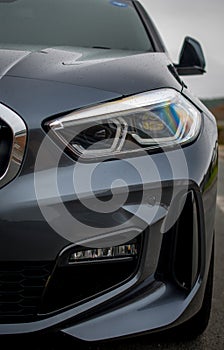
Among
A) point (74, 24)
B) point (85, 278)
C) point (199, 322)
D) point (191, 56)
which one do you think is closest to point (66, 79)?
point (85, 278)

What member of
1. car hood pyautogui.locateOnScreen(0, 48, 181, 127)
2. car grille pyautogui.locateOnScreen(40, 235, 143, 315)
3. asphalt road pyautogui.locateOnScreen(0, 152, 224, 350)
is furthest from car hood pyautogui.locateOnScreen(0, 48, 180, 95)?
asphalt road pyautogui.locateOnScreen(0, 152, 224, 350)

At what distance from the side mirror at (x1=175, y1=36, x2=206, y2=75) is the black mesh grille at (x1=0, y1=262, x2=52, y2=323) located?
1801mm

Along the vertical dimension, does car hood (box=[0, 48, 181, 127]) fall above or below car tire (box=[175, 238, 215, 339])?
above

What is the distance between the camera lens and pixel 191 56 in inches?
128

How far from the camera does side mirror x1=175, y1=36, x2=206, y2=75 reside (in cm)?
323

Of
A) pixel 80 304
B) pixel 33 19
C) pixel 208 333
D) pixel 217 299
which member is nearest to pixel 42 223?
pixel 80 304

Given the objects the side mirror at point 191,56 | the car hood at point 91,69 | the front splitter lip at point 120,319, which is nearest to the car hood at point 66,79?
the car hood at point 91,69

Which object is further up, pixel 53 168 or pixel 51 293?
pixel 53 168

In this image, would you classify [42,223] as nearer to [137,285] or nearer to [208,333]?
[137,285]

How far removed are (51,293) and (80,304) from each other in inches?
3.6

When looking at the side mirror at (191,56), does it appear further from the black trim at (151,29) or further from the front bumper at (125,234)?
the front bumper at (125,234)

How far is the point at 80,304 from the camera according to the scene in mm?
1741

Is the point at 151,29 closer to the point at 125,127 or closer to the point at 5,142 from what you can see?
the point at 125,127

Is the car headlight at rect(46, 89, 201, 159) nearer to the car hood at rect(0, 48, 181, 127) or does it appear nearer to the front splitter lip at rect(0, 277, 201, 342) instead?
the car hood at rect(0, 48, 181, 127)
